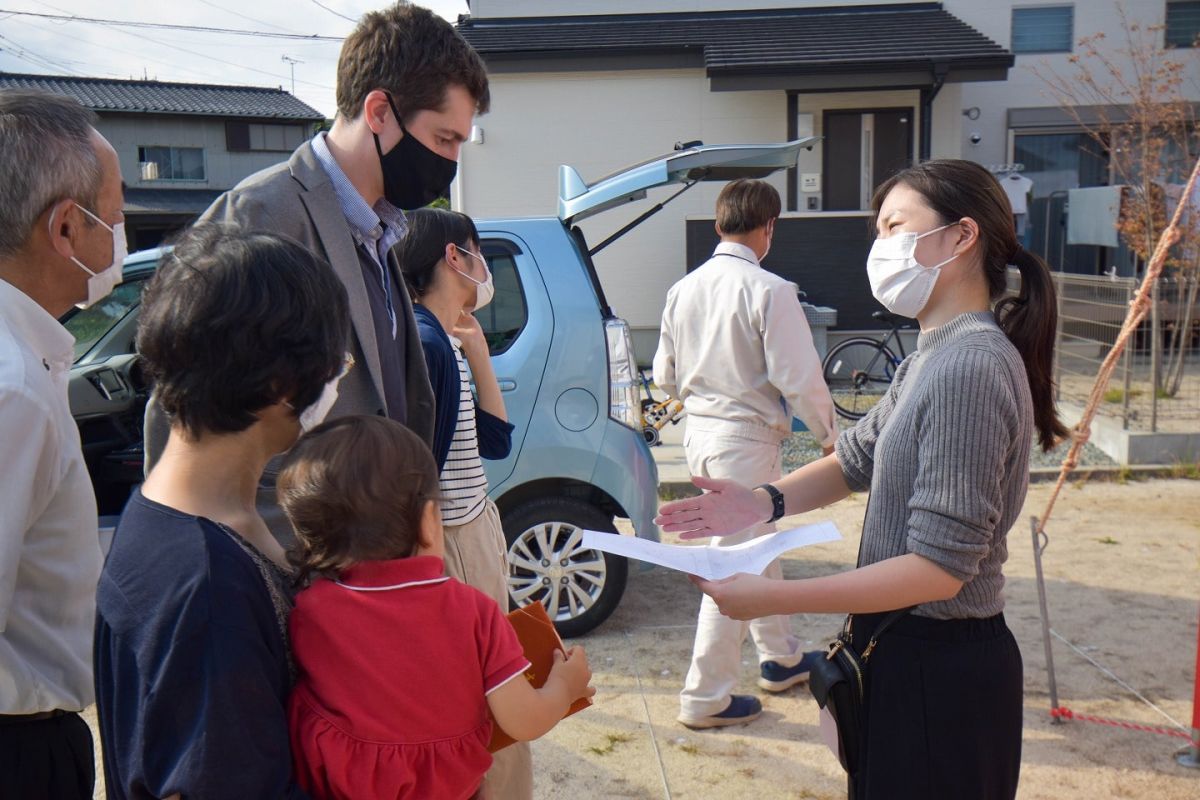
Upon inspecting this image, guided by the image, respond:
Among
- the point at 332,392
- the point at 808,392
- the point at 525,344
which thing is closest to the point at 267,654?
the point at 332,392

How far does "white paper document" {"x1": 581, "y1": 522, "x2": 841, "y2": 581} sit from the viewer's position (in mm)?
2062

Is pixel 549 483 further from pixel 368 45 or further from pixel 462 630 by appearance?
pixel 462 630

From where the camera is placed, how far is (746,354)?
169 inches

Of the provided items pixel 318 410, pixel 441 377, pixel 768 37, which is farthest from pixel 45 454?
pixel 768 37

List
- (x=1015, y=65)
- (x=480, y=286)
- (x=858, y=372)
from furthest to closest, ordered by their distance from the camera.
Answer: (x=1015, y=65) < (x=858, y=372) < (x=480, y=286)

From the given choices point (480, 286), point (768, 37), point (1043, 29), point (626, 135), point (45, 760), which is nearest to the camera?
point (45, 760)

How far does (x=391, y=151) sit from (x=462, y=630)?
1.23 metres

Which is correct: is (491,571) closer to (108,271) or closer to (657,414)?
(108,271)

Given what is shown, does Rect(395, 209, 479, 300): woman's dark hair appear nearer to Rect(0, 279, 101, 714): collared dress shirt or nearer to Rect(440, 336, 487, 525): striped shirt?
Rect(440, 336, 487, 525): striped shirt

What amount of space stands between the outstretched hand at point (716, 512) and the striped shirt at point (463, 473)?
71 centimetres

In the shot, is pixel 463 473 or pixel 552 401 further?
pixel 552 401

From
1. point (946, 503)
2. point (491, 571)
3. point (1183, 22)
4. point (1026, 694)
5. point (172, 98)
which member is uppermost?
point (172, 98)

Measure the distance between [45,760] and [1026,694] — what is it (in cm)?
382

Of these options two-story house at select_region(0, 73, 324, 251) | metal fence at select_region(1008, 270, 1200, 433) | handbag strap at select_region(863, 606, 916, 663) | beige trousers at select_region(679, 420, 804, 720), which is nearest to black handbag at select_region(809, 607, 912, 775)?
handbag strap at select_region(863, 606, 916, 663)
